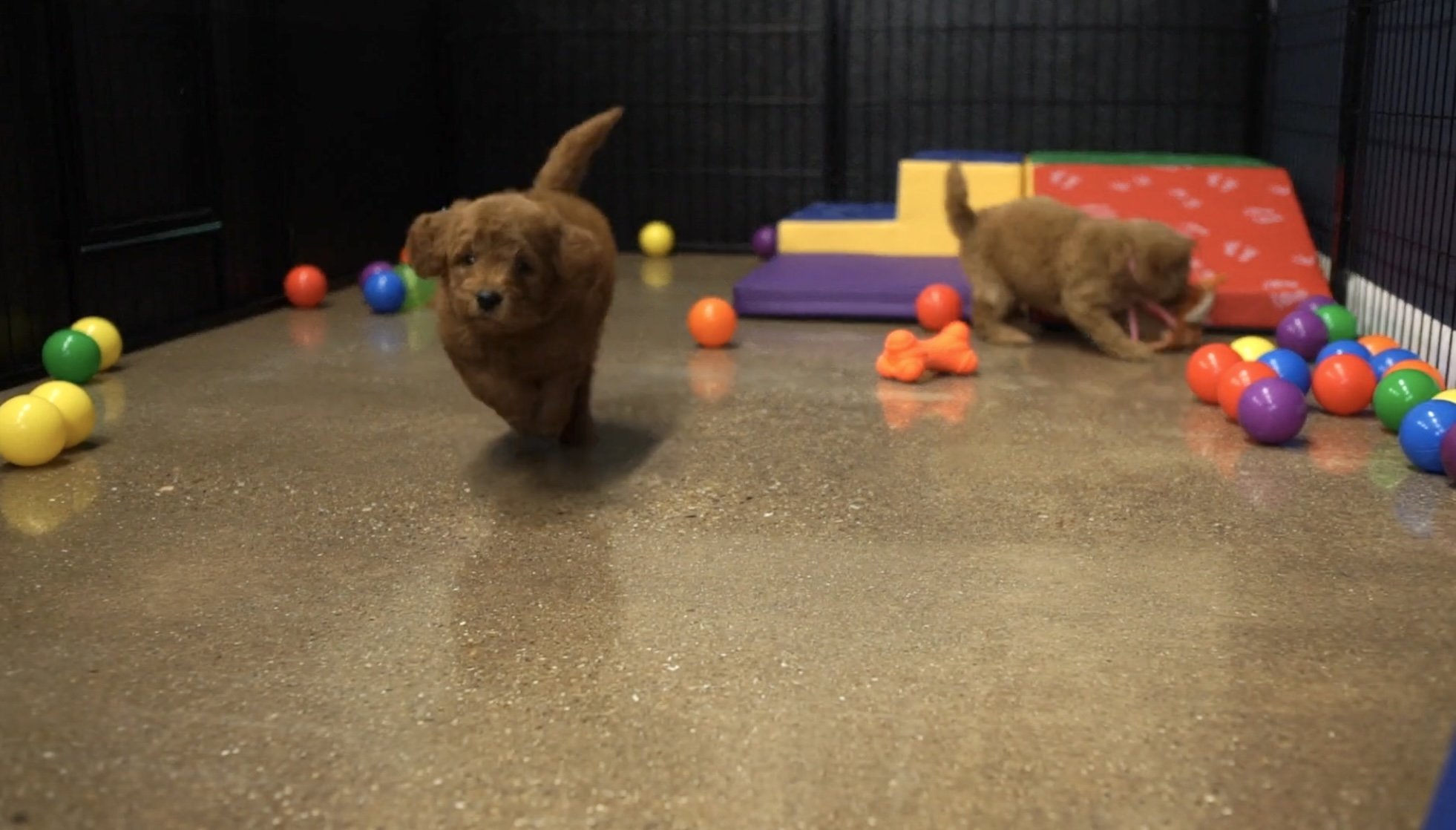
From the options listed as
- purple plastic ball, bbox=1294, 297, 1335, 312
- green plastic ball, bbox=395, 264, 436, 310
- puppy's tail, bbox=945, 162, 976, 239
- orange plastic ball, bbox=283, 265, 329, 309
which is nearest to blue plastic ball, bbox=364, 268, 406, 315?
green plastic ball, bbox=395, 264, 436, 310

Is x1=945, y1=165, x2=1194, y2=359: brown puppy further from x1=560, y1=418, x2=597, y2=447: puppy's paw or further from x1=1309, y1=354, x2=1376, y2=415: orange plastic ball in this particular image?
x1=560, y1=418, x2=597, y2=447: puppy's paw

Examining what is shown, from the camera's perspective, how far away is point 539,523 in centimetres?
278

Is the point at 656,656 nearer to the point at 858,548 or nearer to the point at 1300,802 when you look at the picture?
the point at 858,548

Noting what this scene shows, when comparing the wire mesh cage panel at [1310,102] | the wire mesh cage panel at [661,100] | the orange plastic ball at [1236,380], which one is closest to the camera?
the orange plastic ball at [1236,380]

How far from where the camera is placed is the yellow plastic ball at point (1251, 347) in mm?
4074

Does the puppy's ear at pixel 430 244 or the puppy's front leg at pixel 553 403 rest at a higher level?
the puppy's ear at pixel 430 244

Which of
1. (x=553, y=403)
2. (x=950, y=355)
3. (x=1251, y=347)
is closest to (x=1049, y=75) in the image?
(x=1251, y=347)

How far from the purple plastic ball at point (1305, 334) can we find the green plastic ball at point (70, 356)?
368 cm

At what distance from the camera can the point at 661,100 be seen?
23.6 feet

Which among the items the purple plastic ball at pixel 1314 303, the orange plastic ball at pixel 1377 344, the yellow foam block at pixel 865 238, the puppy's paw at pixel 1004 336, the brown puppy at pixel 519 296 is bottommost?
the puppy's paw at pixel 1004 336

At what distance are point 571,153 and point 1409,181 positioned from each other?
2672 millimetres

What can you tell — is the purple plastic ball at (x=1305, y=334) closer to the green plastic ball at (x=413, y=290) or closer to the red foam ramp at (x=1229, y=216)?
the red foam ramp at (x=1229, y=216)

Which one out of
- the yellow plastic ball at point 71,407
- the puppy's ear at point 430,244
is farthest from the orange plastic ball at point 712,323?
the yellow plastic ball at point 71,407

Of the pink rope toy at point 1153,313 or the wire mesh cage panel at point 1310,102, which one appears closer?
the pink rope toy at point 1153,313
